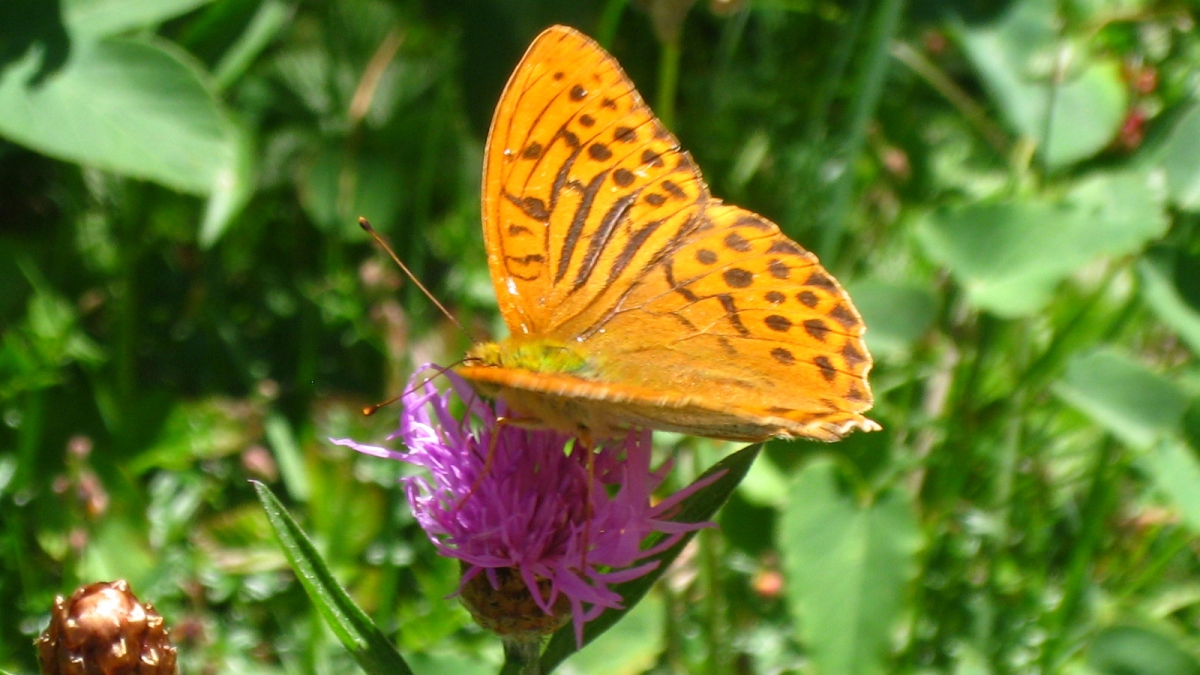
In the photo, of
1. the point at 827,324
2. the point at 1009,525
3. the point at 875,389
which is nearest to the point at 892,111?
the point at 875,389

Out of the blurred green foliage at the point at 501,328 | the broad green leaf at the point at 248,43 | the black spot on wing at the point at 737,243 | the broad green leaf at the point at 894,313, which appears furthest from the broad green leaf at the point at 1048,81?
the broad green leaf at the point at 248,43

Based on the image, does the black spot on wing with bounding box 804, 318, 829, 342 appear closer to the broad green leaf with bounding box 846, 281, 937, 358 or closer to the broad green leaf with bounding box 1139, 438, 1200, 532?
the broad green leaf with bounding box 846, 281, 937, 358

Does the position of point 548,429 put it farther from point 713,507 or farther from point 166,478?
point 166,478

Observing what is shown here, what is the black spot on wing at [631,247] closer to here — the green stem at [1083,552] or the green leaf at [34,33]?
the green stem at [1083,552]

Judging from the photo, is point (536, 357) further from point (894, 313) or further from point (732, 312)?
point (894, 313)

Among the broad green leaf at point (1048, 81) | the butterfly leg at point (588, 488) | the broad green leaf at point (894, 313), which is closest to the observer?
the butterfly leg at point (588, 488)

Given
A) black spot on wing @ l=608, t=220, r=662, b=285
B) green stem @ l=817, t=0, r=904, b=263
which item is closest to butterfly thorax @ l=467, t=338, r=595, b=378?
black spot on wing @ l=608, t=220, r=662, b=285

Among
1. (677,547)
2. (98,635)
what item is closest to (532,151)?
(677,547)
